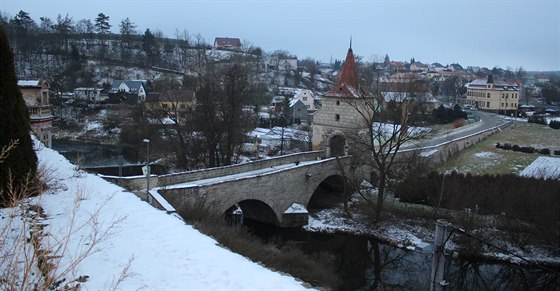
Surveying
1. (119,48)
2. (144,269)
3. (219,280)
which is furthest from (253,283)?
(119,48)

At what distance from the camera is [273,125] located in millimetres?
48875

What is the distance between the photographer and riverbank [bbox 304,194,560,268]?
18078mm

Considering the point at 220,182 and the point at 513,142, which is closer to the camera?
the point at 220,182

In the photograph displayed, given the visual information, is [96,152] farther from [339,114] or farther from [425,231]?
[425,231]

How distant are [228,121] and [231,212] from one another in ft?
16.7

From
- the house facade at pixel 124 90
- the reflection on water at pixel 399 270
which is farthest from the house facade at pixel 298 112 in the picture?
the reflection on water at pixel 399 270

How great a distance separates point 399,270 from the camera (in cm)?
1678

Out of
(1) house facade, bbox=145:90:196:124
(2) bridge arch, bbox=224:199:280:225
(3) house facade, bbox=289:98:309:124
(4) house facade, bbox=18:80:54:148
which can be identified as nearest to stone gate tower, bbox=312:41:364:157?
(2) bridge arch, bbox=224:199:280:225

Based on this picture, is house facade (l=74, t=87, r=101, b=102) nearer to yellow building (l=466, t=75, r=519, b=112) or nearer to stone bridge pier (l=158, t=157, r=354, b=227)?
stone bridge pier (l=158, t=157, r=354, b=227)

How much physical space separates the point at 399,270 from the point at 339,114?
11.6 m

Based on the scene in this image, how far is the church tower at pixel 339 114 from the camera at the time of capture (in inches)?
1013

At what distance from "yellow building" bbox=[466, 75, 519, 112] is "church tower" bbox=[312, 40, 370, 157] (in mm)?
51052

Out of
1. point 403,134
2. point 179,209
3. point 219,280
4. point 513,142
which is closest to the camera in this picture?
point 219,280

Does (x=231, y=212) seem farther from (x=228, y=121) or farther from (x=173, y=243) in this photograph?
(x=173, y=243)
